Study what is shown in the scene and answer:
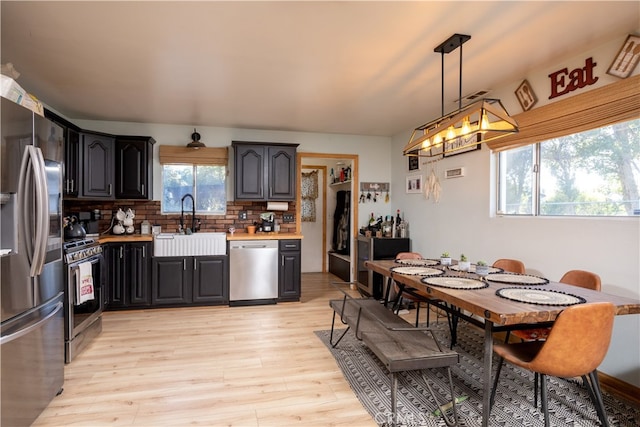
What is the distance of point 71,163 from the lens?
3.89m

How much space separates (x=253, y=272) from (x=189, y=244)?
88cm

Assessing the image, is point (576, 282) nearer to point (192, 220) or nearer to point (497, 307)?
point (497, 307)

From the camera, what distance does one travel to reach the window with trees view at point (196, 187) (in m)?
4.92

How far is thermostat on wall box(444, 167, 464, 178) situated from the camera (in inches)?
158

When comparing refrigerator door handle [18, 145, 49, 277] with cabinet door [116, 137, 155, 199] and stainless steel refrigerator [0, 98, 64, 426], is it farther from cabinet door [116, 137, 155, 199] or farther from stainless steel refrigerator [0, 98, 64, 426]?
cabinet door [116, 137, 155, 199]

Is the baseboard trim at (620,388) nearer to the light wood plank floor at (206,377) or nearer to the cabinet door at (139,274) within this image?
the light wood plank floor at (206,377)

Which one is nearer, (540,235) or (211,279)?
(540,235)

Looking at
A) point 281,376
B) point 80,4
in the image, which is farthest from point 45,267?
point 281,376

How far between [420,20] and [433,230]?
2922 millimetres

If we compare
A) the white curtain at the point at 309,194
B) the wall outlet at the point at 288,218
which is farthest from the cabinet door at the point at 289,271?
the white curtain at the point at 309,194

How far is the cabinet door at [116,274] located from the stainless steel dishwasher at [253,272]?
1.27 metres

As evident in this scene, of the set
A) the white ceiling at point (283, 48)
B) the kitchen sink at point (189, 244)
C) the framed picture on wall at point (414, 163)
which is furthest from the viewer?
the framed picture on wall at point (414, 163)

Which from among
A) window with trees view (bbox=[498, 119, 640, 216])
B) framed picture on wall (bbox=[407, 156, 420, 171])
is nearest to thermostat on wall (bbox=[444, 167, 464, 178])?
window with trees view (bbox=[498, 119, 640, 216])

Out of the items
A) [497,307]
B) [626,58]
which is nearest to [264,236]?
[497,307]
